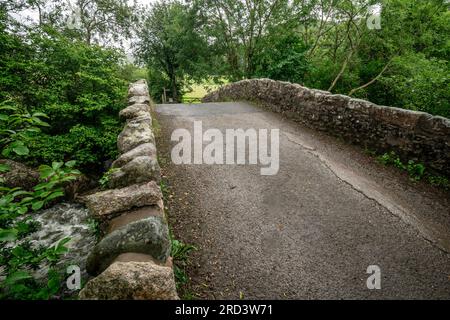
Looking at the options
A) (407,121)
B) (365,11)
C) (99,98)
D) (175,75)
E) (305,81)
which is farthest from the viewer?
(175,75)

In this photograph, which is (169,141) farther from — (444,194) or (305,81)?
(305,81)

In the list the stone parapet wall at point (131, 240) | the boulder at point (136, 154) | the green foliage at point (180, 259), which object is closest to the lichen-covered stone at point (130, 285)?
the stone parapet wall at point (131, 240)

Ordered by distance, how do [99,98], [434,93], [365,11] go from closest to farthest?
[434,93] → [99,98] → [365,11]

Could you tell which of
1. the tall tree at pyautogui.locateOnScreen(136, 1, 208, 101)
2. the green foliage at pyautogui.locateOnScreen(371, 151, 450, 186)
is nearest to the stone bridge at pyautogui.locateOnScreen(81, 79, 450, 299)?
the green foliage at pyautogui.locateOnScreen(371, 151, 450, 186)

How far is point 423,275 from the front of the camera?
2822mm

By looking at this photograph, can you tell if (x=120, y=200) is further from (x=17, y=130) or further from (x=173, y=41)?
(x=173, y=41)

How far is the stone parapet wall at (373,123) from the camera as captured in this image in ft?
14.9

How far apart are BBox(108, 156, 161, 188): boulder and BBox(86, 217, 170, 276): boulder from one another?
1000mm

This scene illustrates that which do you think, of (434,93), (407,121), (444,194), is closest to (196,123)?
(407,121)

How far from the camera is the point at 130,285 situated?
1.90 meters

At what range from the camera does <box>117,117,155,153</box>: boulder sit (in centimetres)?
438

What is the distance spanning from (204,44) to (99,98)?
17084 millimetres

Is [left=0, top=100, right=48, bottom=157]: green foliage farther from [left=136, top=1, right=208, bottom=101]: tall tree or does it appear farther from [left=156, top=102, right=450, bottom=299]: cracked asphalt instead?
[left=136, top=1, right=208, bottom=101]: tall tree
